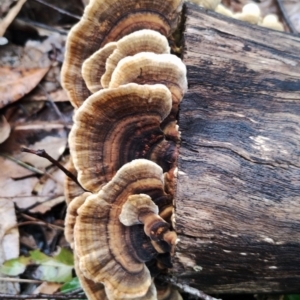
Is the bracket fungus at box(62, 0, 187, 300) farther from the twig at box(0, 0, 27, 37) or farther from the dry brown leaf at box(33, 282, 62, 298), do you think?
the twig at box(0, 0, 27, 37)

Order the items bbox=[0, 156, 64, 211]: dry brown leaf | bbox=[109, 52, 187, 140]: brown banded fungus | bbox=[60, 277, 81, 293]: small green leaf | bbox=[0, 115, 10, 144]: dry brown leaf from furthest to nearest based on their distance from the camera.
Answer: bbox=[0, 115, 10, 144]: dry brown leaf
bbox=[0, 156, 64, 211]: dry brown leaf
bbox=[60, 277, 81, 293]: small green leaf
bbox=[109, 52, 187, 140]: brown banded fungus

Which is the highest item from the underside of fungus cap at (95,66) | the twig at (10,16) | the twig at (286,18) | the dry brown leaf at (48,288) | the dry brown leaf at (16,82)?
the twig at (286,18)

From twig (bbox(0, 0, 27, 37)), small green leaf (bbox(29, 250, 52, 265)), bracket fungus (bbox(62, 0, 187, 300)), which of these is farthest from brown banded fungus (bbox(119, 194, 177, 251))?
twig (bbox(0, 0, 27, 37))

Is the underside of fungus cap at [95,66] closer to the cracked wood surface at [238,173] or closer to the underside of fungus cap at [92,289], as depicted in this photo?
the cracked wood surface at [238,173]

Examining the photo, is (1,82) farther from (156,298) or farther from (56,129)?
(156,298)

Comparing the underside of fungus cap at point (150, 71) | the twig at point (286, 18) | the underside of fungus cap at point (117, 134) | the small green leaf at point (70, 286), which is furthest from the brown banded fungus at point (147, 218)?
the twig at point (286, 18)

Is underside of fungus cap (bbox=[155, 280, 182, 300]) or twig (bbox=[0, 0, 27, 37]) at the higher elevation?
twig (bbox=[0, 0, 27, 37])

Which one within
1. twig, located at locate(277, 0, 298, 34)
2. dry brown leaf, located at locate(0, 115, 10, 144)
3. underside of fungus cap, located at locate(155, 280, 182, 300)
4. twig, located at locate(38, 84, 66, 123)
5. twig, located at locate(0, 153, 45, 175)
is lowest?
underside of fungus cap, located at locate(155, 280, 182, 300)

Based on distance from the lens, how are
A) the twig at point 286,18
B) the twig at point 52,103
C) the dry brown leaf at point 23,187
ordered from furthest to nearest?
the twig at point 286,18, the twig at point 52,103, the dry brown leaf at point 23,187

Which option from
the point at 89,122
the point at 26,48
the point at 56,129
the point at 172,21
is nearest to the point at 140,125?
the point at 89,122
